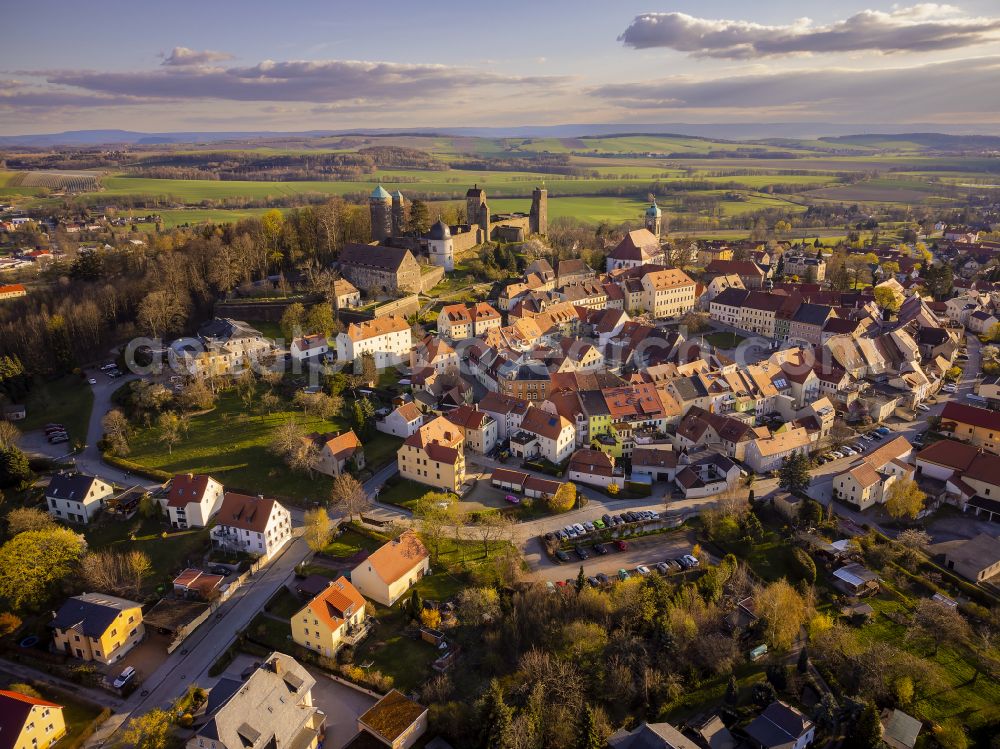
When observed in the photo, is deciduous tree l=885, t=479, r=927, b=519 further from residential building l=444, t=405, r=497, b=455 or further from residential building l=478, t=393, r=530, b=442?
residential building l=444, t=405, r=497, b=455

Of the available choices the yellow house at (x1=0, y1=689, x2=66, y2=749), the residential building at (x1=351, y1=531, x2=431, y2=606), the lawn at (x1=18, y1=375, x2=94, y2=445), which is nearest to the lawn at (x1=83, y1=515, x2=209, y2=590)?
the yellow house at (x1=0, y1=689, x2=66, y2=749)

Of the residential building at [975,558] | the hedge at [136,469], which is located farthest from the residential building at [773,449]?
the hedge at [136,469]

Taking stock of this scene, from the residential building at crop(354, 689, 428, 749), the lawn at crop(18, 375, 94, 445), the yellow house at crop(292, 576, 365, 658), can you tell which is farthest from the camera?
the lawn at crop(18, 375, 94, 445)

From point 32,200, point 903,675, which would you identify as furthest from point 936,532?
point 32,200

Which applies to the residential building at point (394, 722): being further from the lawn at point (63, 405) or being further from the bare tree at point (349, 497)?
the lawn at point (63, 405)


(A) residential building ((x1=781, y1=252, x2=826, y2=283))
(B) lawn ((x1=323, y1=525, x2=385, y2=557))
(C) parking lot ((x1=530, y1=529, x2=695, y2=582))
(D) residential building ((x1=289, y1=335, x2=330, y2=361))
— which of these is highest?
(A) residential building ((x1=781, y1=252, x2=826, y2=283))

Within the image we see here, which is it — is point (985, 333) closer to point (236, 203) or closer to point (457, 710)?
point (457, 710)

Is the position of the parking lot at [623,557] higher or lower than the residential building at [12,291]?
lower
